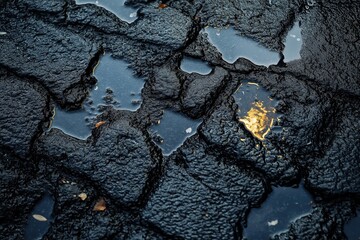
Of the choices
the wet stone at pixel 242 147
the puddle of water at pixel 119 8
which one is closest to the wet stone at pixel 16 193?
the wet stone at pixel 242 147

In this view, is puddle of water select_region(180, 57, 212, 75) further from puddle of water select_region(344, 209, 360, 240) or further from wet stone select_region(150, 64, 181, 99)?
puddle of water select_region(344, 209, 360, 240)

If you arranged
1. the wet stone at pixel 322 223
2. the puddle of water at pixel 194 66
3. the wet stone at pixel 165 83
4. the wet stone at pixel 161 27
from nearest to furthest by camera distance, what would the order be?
the wet stone at pixel 322 223 < the wet stone at pixel 165 83 < the puddle of water at pixel 194 66 < the wet stone at pixel 161 27

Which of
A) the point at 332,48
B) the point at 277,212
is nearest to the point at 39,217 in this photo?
the point at 277,212

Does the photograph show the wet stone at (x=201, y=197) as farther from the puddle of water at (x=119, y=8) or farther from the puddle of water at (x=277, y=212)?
the puddle of water at (x=119, y=8)

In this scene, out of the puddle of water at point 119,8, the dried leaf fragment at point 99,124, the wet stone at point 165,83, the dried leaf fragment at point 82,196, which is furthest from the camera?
the puddle of water at point 119,8

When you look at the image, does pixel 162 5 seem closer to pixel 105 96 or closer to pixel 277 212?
pixel 105 96

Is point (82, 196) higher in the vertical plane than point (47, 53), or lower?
lower
